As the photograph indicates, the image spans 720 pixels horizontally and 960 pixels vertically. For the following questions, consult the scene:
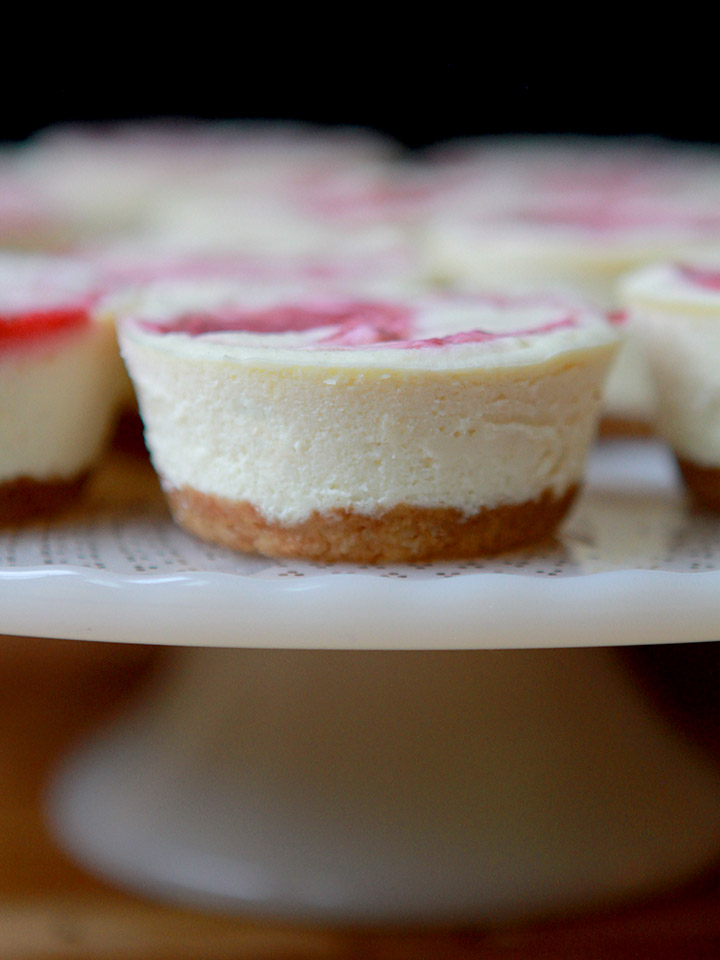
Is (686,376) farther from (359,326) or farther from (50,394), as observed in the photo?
(50,394)

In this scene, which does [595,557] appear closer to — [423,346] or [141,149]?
[423,346]

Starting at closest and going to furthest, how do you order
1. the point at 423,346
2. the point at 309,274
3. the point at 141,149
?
the point at 423,346
the point at 309,274
the point at 141,149

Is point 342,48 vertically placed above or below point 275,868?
above

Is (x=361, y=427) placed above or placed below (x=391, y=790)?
above

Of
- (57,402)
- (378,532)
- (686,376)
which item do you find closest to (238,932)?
(378,532)

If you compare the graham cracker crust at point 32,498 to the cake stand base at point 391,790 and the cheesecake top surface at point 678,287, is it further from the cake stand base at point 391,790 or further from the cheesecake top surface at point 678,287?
the cheesecake top surface at point 678,287

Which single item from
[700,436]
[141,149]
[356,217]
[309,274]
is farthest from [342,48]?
[700,436]

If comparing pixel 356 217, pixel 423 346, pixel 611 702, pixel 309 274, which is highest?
pixel 423 346
